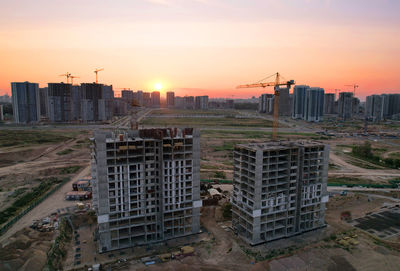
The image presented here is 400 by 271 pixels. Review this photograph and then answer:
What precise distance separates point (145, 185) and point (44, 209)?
32097mm

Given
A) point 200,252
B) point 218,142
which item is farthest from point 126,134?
point 218,142

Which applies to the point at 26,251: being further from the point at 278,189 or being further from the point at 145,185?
the point at 278,189

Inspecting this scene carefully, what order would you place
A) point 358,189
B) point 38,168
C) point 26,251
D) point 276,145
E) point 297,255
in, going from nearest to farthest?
point 26,251
point 297,255
point 276,145
point 358,189
point 38,168

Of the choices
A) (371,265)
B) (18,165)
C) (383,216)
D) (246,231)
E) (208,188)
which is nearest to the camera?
(371,265)

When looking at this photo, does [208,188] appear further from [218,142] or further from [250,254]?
[218,142]

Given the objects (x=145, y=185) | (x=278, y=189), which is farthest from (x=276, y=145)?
(x=145, y=185)

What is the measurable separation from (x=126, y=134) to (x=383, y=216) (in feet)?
200

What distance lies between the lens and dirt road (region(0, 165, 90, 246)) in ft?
175

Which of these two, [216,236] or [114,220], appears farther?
[216,236]

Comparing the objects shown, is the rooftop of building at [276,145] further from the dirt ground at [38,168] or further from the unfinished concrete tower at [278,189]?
the dirt ground at [38,168]

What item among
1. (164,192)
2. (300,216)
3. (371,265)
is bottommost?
(371,265)

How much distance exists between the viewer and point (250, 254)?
4731 centimetres

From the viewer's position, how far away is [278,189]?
52.0 meters

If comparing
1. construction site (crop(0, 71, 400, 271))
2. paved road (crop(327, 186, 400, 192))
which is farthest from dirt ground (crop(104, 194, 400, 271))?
paved road (crop(327, 186, 400, 192))
